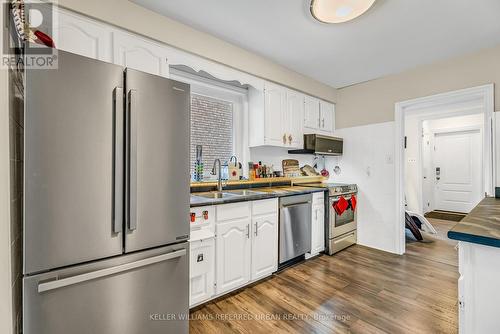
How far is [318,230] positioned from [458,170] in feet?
15.0

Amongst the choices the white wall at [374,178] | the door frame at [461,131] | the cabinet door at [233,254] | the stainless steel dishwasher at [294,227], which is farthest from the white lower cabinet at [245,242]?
the door frame at [461,131]

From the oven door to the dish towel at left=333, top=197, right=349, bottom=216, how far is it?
0.03m

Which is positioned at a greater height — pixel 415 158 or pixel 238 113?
pixel 238 113

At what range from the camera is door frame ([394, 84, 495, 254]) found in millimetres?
2455

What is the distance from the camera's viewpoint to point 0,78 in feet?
2.80

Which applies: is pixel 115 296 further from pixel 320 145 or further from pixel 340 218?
pixel 320 145

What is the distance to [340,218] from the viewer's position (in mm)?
3217

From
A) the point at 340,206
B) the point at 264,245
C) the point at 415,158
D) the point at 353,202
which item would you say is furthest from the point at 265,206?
the point at 415,158

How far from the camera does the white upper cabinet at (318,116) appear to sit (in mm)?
3473

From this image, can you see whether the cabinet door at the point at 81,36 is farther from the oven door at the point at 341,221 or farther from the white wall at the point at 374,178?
the white wall at the point at 374,178

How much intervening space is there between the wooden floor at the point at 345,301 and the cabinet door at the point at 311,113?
193 centimetres

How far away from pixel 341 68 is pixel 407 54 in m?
0.73

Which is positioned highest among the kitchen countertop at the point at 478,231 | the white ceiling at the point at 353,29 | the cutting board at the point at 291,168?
the white ceiling at the point at 353,29

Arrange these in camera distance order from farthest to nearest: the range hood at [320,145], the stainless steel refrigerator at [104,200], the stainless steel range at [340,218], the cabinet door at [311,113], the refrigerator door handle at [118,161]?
the cabinet door at [311,113] → the range hood at [320,145] → the stainless steel range at [340,218] → the refrigerator door handle at [118,161] → the stainless steel refrigerator at [104,200]
